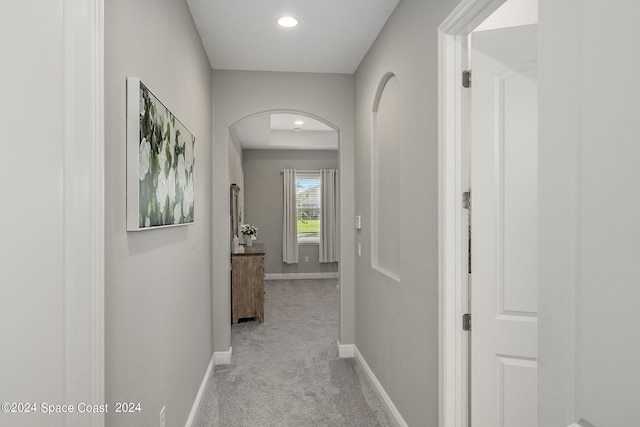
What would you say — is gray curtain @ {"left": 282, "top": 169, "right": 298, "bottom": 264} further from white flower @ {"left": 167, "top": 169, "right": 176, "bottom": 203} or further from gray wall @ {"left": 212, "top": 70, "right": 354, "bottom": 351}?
white flower @ {"left": 167, "top": 169, "right": 176, "bottom": 203}

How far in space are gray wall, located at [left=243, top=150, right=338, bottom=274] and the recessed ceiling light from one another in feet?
17.9

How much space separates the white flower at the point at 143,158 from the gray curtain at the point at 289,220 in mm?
6614

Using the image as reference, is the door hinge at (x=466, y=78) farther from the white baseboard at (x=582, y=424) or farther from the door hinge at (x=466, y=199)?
the white baseboard at (x=582, y=424)

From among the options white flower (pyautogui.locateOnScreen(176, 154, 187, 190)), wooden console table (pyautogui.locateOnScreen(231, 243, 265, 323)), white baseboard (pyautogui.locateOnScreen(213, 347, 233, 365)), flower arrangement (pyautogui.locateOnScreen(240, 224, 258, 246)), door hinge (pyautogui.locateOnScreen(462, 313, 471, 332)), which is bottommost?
white baseboard (pyautogui.locateOnScreen(213, 347, 233, 365))

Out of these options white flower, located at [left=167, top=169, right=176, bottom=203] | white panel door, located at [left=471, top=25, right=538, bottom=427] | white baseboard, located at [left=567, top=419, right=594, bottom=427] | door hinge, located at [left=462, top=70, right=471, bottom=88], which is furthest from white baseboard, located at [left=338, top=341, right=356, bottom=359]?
white baseboard, located at [left=567, top=419, right=594, bottom=427]

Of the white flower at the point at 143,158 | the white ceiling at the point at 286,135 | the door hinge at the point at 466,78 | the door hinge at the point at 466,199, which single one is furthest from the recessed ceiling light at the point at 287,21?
the white ceiling at the point at 286,135

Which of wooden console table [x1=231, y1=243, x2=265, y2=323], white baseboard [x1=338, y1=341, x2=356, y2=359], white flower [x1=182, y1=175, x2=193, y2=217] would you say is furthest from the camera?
wooden console table [x1=231, y1=243, x2=265, y2=323]

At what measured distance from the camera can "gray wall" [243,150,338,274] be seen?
809 cm

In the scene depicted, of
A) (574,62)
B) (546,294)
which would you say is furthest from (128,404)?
(574,62)

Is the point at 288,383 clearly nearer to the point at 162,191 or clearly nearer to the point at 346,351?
the point at 346,351

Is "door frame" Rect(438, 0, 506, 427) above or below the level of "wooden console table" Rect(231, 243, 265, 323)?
above

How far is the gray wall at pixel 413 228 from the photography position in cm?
196

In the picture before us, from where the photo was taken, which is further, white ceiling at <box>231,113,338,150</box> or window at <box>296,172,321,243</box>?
window at <box>296,172,321,243</box>

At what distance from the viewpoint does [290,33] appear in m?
2.88
